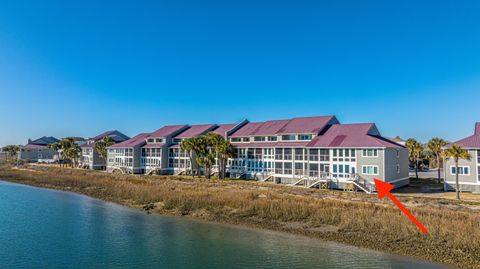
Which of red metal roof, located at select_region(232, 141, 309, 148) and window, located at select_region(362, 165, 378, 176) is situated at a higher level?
red metal roof, located at select_region(232, 141, 309, 148)

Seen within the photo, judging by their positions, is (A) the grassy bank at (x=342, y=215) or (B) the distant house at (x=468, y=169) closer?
(A) the grassy bank at (x=342, y=215)

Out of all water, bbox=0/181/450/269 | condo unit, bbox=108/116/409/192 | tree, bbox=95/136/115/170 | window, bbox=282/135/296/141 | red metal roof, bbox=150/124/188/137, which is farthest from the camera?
tree, bbox=95/136/115/170

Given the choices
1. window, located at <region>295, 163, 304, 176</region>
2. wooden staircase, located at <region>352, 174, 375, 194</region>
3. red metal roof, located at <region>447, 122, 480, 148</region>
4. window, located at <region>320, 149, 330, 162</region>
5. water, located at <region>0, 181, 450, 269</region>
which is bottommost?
water, located at <region>0, 181, 450, 269</region>

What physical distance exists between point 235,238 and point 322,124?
30549 mm

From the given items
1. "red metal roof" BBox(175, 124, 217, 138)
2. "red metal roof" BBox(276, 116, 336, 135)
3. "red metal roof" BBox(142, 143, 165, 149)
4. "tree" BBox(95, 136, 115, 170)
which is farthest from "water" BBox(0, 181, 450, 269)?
"tree" BBox(95, 136, 115, 170)

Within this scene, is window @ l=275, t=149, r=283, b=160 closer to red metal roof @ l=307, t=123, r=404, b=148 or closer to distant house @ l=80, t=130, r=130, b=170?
red metal roof @ l=307, t=123, r=404, b=148

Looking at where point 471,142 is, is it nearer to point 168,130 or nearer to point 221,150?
point 221,150

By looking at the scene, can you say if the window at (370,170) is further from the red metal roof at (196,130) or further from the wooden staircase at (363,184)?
the red metal roof at (196,130)

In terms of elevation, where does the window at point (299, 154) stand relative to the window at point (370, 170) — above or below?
above

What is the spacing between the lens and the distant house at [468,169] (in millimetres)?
36312

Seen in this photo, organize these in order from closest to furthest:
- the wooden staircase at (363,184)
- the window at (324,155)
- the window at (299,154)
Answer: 1. the wooden staircase at (363,184)
2. the window at (324,155)
3. the window at (299,154)

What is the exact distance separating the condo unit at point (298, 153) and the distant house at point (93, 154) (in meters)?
17.2

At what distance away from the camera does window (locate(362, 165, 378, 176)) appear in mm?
39688

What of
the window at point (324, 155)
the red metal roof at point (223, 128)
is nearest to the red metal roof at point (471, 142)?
the window at point (324, 155)
